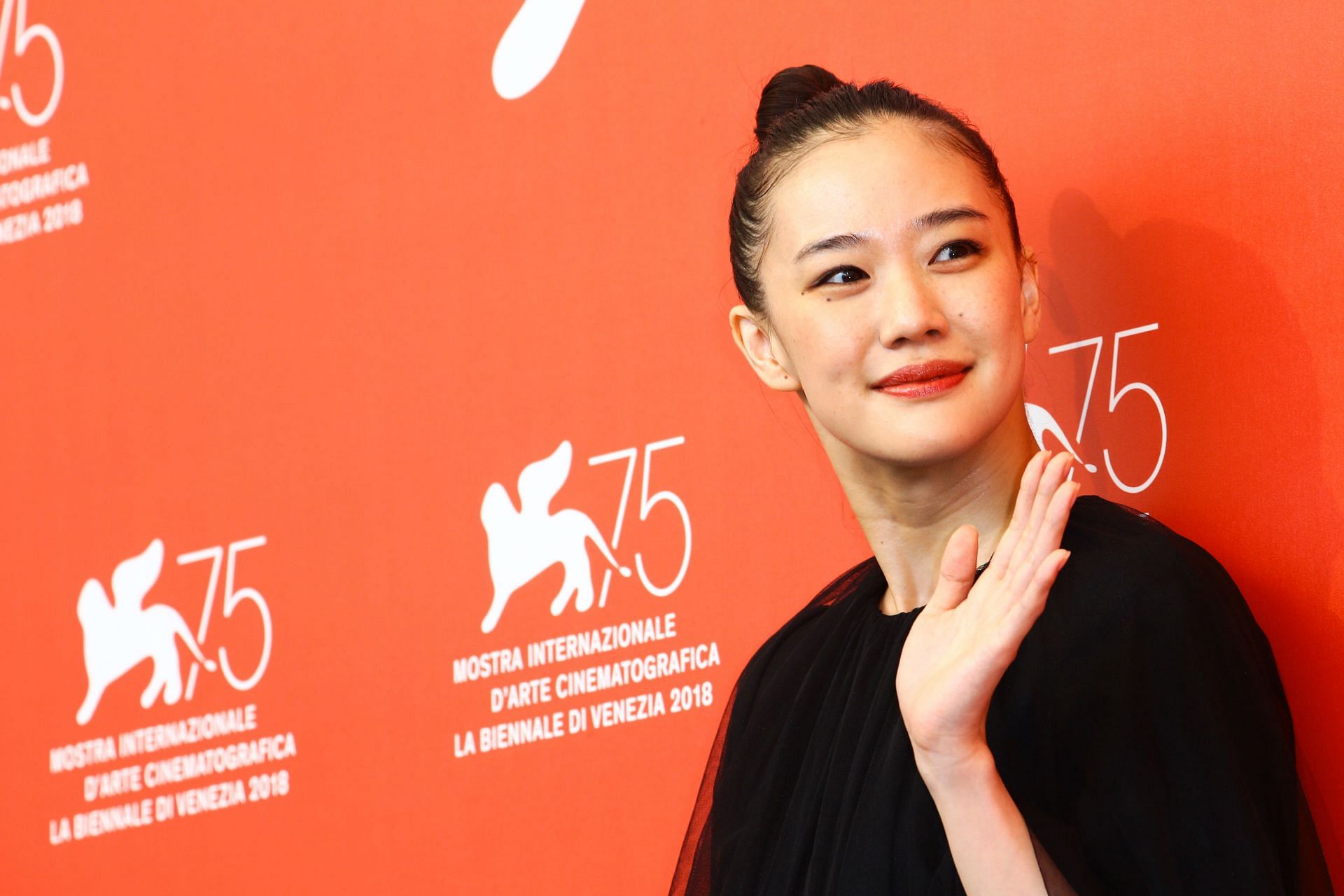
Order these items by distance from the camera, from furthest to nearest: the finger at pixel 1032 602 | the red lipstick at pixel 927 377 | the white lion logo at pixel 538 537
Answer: the white lion logo at pixel 538 537
the red lipstick at pixel 927 377
the finger at pixel 1032 602

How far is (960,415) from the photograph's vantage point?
3.64 ft

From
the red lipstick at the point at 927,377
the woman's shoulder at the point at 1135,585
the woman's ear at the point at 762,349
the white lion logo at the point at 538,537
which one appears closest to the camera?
the woman's shoulder at the point at 1135,585

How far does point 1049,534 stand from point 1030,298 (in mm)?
355

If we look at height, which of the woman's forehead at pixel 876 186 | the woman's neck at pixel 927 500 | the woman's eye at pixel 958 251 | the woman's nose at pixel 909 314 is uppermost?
the woman's forehead at pixel 876 186

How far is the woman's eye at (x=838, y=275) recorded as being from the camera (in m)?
1.15

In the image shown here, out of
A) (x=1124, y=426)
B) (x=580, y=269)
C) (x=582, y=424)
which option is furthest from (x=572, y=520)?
(x=1124, y=426)

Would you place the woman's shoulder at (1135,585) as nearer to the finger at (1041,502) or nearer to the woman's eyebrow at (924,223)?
the finger at (1041,502)

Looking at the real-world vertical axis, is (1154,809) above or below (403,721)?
below

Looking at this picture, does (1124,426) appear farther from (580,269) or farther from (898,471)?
(580,269)

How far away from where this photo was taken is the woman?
3.06 ft

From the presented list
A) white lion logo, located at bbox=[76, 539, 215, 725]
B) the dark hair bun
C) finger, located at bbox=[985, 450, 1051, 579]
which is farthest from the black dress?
white lion logo, located at bbox=[76, 539, 215, 725]

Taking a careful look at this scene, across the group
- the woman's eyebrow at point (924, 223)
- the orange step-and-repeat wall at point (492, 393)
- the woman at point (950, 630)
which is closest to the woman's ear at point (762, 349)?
the woman at point (950, 630)

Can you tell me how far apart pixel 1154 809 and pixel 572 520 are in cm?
75

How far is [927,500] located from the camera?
3.86ft
